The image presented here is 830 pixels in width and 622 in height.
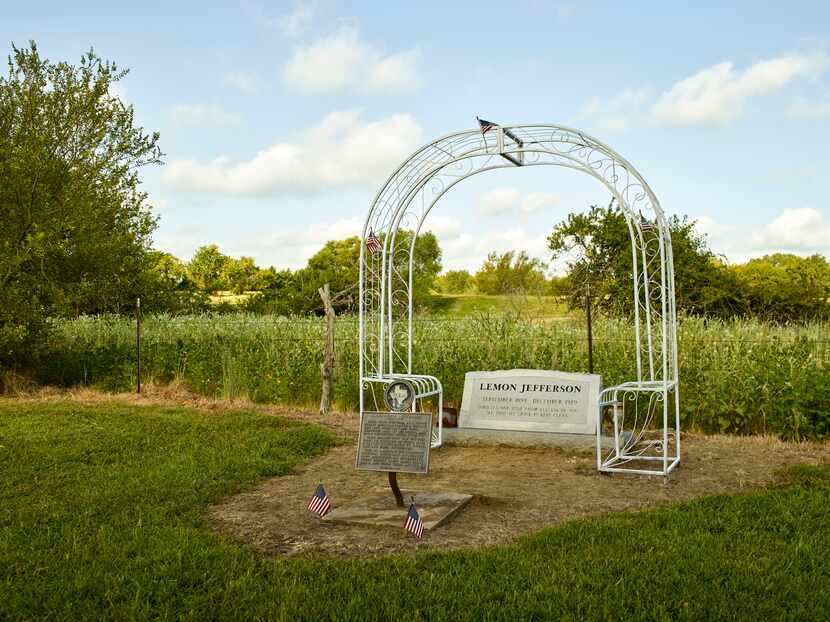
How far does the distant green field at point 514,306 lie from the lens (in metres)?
12.3

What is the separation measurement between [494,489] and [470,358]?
457cm

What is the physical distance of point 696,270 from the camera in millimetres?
15445

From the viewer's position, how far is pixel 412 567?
4344 mm

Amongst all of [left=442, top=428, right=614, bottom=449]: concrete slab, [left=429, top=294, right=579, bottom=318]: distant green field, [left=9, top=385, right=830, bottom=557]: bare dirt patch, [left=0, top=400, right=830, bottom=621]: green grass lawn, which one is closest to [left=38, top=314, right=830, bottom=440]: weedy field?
[left=429, top=294, right=579, bottom=318]: distant green field

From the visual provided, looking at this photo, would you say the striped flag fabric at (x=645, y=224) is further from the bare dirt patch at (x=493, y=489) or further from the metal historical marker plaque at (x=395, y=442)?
the metal historical marker plaque at (x=395, y=442)

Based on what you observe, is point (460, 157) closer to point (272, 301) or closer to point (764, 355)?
point (764, 355)

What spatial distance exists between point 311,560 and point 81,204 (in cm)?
1030

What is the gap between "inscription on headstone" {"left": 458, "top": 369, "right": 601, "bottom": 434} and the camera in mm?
8102

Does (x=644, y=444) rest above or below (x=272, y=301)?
below

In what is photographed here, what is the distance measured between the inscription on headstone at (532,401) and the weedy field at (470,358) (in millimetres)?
1717

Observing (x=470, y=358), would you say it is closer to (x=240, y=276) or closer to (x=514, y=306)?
(x=514, y=306)

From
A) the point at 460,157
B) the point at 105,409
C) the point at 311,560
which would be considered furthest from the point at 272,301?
the point at 311,560

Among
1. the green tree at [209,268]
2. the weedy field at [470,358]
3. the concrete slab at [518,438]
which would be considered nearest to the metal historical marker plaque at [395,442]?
the concrete slab at [518,438]

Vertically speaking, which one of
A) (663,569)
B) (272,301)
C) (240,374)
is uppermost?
(272,301)
